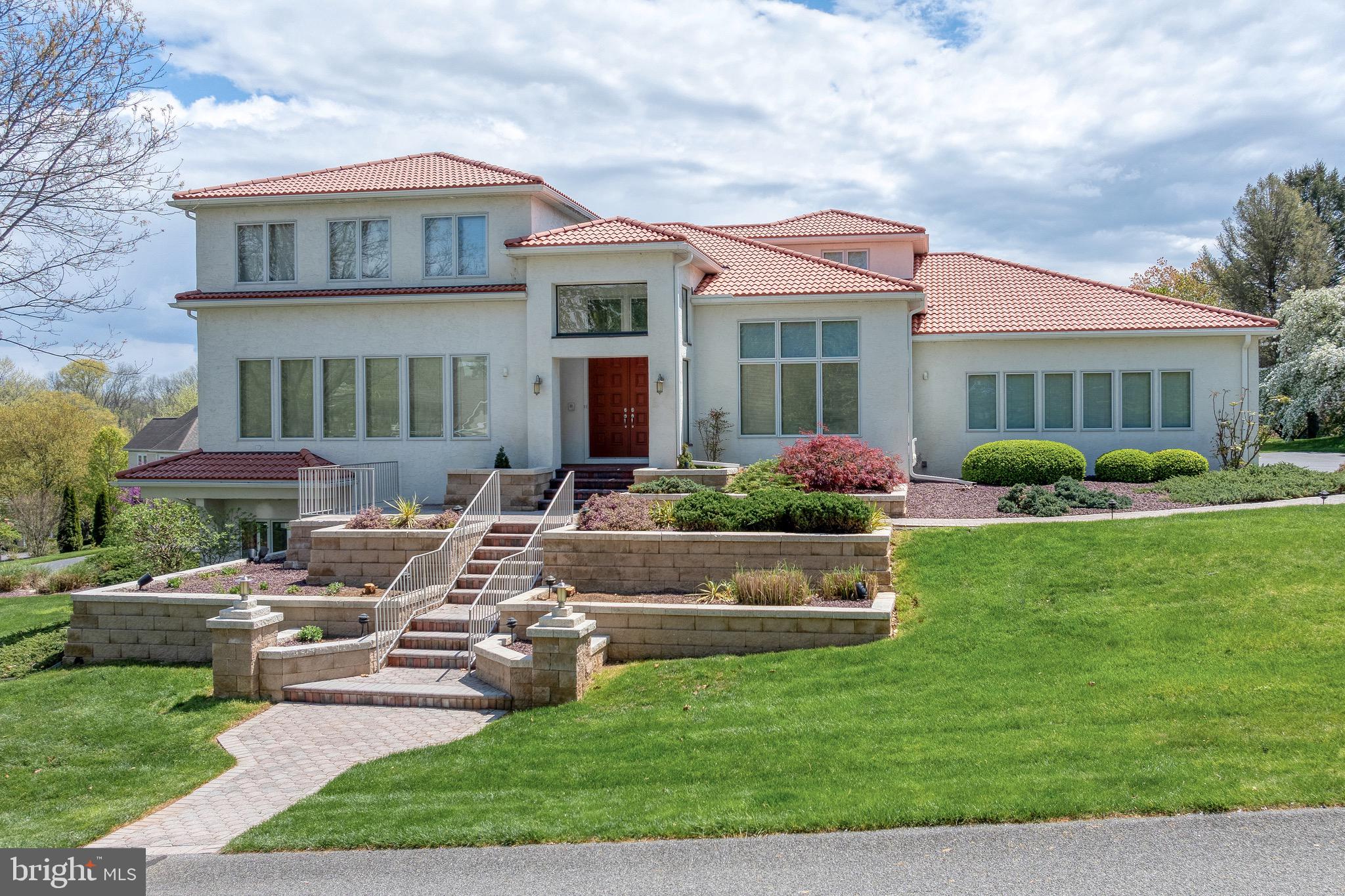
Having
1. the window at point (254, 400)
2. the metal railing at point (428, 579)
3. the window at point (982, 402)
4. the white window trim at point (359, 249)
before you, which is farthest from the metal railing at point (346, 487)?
the window at point (982, 402)

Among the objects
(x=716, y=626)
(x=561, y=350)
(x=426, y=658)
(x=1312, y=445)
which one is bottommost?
(x=426, y=658)

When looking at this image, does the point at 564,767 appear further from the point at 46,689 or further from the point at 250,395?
the point at 250,395

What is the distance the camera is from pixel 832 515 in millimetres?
14781

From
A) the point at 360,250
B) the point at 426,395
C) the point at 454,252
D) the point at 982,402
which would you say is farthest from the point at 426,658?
the point at 982,402

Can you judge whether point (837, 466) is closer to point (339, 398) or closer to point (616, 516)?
point (616, 516)

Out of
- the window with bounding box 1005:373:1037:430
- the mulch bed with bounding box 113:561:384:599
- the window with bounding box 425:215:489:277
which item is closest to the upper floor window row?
the window with bounding box 425:215:489:277

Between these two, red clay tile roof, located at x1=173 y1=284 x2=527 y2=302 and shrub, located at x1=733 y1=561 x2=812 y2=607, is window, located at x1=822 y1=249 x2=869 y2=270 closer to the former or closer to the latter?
red clay tile roof, located at x1=173 y1=284 x2=527 y2=302

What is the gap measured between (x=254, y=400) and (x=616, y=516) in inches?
434

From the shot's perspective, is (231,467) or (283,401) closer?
(231,467)

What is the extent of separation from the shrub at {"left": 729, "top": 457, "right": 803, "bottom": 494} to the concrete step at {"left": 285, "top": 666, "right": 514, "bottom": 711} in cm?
634

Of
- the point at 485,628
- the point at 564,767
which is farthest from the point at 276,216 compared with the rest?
the point at 564,767

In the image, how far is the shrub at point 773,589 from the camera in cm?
1347

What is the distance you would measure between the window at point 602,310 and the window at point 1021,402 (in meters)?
8.95

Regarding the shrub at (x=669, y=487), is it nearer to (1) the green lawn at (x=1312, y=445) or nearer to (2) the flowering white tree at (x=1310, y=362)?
(1) the green lawn at (x=1312, y=445)
